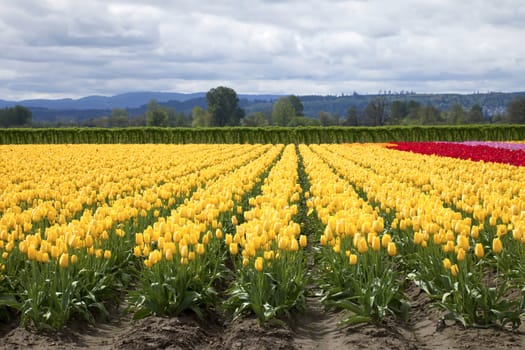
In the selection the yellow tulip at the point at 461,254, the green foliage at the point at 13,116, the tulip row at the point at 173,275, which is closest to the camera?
the yellow tulip at the point at 461,254

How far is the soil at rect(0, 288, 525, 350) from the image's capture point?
19.1 feet

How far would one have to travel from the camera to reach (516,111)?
123 meters

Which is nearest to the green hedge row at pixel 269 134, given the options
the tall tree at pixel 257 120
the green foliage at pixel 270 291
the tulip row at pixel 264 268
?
the tulip row at pixel 264 268

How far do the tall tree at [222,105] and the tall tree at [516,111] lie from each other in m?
62.4

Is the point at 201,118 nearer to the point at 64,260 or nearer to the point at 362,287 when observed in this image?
the point at 362,287

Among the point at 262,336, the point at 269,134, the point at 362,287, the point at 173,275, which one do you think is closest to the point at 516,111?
the point at 269,134

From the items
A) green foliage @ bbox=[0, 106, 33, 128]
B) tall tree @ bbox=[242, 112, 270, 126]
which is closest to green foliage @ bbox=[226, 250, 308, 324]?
tall tree @ bbox=[242, 112, 270, 126]

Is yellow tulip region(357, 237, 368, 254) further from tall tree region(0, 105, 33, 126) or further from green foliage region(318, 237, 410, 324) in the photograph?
tall tree region(0, 105, 33, 126)

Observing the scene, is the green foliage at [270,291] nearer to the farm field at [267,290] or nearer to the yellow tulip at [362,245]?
the farm field at [267,290]

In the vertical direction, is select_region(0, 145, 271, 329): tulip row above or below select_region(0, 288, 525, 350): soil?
above

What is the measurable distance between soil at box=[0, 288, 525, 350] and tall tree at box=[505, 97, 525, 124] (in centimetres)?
12278

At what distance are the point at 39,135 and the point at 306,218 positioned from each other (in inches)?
2089

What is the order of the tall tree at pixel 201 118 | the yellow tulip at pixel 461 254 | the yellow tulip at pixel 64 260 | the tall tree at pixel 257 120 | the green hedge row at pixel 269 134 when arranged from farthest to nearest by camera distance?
the tall tree at pixel 257 120, the tall tree at pixel 201 118, the green hedge row at pixel 269 134, the yellow tulip at pixel 64 260, the yellow tulip at pixel 461 254

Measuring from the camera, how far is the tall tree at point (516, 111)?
397 ft
